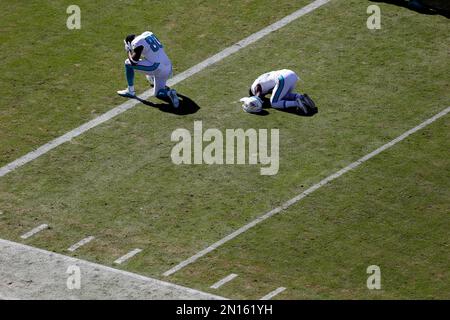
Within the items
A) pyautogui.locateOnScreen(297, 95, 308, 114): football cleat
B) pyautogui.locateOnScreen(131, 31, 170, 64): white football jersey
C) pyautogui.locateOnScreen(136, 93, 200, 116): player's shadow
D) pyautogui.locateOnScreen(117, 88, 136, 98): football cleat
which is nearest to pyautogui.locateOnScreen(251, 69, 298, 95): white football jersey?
pyautogui.locateOnScreen(297, 95, 308, 114): football cleat

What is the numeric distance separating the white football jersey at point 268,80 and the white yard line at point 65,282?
21.8 ft

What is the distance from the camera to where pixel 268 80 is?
28.9 m

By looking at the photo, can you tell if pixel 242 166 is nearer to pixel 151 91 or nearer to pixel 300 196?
pixel 300 196

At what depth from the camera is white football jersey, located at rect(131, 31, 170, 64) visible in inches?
1150

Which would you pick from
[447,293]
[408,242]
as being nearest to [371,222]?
[408,242]

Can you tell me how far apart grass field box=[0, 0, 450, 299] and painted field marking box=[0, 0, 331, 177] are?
0.58ft

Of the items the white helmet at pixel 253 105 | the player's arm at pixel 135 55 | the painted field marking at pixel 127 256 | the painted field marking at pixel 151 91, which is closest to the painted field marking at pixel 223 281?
the painted field marking at pixel 127 256

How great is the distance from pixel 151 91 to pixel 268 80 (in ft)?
8.64

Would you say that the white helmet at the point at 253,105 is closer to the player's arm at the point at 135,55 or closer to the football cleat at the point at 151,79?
the football cleat at the point at 151,79

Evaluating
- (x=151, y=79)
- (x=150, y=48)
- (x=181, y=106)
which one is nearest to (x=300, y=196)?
(x=181, y=106)

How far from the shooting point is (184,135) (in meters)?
28.0

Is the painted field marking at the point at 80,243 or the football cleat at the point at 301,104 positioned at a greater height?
the football cleat at the point at 301,104

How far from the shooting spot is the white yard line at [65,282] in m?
23.0

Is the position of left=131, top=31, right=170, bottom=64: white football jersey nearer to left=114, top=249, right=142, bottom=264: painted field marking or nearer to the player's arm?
the player's arm
